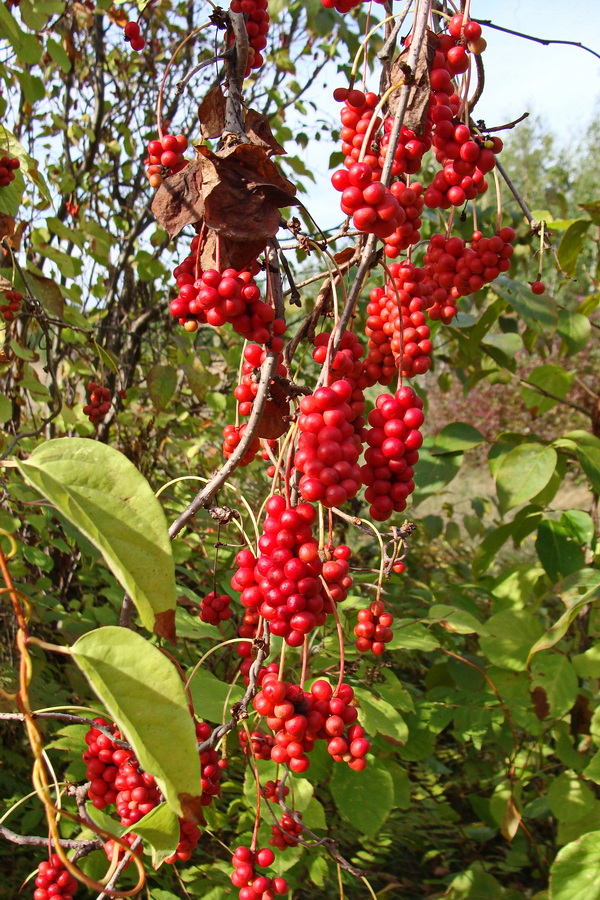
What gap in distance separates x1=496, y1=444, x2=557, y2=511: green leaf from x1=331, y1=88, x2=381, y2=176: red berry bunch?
93 centimetres

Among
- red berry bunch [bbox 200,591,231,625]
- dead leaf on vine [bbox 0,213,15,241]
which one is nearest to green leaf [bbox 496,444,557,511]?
red berry bunch [bbox 200,591,231,625]

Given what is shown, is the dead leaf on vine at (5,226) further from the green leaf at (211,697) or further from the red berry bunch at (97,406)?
the green leaf at (211,697)

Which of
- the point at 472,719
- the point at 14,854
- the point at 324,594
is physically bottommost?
the point at 14,854

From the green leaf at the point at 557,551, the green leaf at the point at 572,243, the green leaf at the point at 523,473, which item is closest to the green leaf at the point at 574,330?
the green leaf at the point at 572,243

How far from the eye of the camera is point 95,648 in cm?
45

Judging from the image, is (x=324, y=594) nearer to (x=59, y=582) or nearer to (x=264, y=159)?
(x=264, y=159)

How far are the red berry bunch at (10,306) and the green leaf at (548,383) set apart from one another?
48.9 inches

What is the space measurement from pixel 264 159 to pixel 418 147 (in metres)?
0.18

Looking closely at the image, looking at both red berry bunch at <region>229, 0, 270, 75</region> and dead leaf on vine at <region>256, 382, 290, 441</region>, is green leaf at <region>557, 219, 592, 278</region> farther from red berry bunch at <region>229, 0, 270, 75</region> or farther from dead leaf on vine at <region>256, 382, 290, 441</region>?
dead leaf on vine at <region>256, 382, 290, 441</region>

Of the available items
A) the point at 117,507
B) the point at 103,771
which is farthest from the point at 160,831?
the point at 103,771

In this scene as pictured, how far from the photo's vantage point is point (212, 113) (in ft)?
2.46

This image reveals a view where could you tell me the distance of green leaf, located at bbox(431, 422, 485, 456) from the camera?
65.9 inches

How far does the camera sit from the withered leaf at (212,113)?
74cm

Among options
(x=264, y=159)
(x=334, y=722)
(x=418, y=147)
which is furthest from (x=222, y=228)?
(x=334, y=722)
